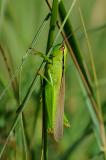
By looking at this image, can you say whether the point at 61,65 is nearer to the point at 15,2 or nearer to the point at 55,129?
the point at 55,129

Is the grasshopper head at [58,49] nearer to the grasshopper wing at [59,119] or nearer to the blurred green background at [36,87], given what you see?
the grasshopper wing at [59,119]

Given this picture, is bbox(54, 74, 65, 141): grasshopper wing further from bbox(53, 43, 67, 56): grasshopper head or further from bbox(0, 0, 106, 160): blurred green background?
bbox(0, 0, 106, 160): blurred green background

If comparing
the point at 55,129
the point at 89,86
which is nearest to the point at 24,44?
the point at 89,86

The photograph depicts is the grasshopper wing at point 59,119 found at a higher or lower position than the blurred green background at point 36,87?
higher

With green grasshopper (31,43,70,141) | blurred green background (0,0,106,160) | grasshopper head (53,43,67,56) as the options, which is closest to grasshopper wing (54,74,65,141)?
green grasshopper (31,43,70,141)

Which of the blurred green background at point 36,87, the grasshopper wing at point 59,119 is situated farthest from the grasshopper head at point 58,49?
the blurred green background at point 36,87
